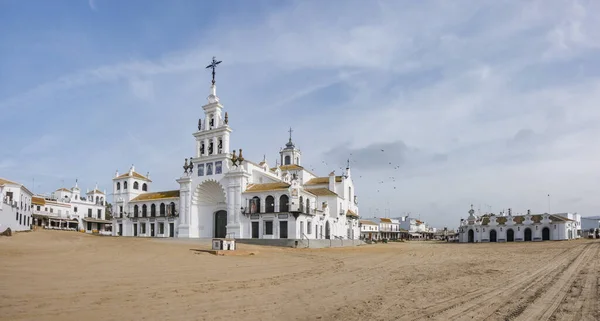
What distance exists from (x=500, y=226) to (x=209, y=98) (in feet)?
207

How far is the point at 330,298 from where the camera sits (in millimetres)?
12781

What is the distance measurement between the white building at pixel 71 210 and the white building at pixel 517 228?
73.8 m

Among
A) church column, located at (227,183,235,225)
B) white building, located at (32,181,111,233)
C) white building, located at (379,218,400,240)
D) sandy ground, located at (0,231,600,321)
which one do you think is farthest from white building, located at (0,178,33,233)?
white building, located at (379,218,400,240)

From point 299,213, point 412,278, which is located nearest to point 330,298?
point 412,278

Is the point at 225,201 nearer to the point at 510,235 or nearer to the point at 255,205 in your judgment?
the point at 255,205

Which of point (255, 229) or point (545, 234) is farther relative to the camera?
point (545, 234)

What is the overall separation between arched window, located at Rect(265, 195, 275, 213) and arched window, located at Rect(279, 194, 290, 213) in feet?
3.10

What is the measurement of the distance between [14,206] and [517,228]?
271 ft

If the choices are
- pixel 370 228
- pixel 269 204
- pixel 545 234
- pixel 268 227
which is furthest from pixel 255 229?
pixel 370 228

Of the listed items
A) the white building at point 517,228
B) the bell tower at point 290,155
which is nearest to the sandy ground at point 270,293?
the bell tower at point 290,155

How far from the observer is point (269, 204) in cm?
4672

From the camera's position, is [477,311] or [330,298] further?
[330,298]

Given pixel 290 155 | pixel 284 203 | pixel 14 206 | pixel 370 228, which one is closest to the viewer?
pixel 284 203

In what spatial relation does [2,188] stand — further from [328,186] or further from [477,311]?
[477,311]
